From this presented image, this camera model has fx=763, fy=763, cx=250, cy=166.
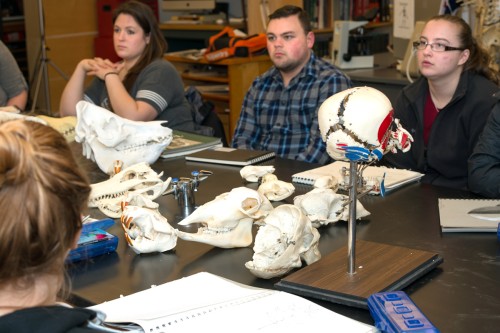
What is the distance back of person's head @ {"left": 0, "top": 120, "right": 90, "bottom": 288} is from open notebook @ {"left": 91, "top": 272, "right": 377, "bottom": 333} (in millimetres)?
354

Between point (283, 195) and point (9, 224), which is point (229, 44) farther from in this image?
point (9, 224)

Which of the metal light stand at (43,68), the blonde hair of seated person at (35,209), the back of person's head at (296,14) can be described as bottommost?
the metal light stand at (43,68)

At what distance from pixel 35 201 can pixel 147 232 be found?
858 millimetres

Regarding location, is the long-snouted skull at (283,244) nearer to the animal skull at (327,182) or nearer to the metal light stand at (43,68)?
the animal skull at (327,182)

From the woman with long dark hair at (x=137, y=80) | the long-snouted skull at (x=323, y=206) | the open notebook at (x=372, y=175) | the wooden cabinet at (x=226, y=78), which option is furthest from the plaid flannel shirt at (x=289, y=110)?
the wooden cabinet at (x=226, y=78)

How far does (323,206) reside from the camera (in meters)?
1.97

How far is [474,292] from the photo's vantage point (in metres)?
1.55

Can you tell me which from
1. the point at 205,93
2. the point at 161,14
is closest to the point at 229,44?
the point at 205,93

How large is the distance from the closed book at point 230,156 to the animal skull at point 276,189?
41 cm

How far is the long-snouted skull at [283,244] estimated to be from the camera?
1.63m

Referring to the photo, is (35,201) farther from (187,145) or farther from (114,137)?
(187,145)

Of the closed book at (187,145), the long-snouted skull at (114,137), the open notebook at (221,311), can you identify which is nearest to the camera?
the open notebook at (221,311)

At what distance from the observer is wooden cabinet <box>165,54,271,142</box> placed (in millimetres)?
5188

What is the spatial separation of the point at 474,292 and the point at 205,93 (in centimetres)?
400
